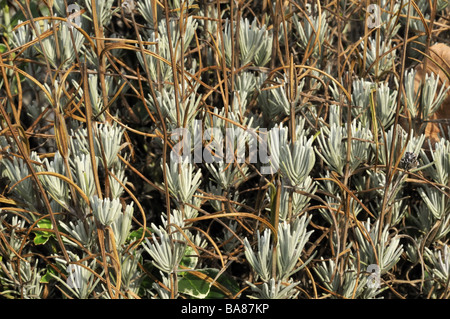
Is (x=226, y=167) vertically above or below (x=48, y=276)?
above

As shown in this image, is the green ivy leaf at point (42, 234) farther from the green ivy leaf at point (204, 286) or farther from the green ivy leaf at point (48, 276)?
the green ivy leaf at point (204, 286)

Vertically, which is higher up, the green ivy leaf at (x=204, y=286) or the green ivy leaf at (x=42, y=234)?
the green ivy leaf at (x=42, y=234)

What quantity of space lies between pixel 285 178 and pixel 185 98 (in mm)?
190

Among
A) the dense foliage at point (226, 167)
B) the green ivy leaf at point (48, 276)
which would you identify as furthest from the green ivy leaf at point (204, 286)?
the green ivy leaf at point (48, 276)

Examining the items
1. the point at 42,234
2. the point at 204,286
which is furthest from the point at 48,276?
the point at 204,286

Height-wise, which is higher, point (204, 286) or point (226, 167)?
point (226, 167)

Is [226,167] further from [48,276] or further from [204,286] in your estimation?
[48,276]

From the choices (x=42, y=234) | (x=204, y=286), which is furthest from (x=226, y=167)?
(x=42, y=234)

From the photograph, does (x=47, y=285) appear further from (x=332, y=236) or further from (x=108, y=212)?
(x=332, y=236)

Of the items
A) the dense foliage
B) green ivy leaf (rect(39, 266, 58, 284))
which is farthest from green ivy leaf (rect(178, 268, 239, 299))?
green ivy leaf (rect(39, 266, 58, 284))

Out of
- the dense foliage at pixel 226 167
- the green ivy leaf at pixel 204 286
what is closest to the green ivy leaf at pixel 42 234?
the dense foliage at pixel 226 167

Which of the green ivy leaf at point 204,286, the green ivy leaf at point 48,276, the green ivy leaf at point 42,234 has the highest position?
the green ivy leaf at point 42,234
